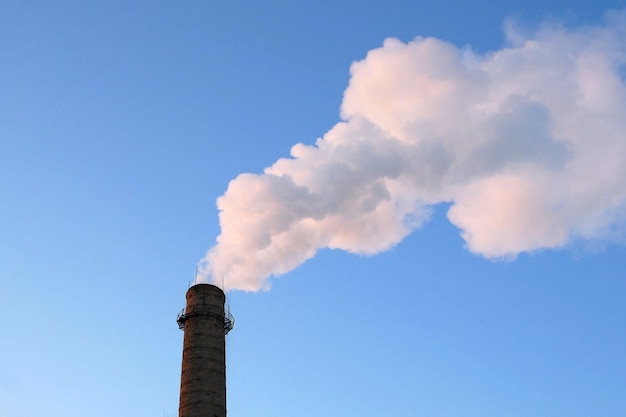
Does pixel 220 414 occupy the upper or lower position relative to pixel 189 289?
lower

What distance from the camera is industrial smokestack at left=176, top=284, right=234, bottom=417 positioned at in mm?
35625

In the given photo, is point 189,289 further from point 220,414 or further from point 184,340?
point 220,414

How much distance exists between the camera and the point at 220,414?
35.6m

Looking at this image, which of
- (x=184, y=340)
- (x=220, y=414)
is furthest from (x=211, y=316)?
(x=220, y=414)

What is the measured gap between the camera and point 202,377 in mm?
36188

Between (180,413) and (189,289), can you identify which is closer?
(180,413)

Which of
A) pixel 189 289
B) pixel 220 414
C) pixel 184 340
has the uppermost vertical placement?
pixel 189 289

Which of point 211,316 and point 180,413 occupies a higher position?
point 211,316

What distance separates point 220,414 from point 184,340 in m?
4.47

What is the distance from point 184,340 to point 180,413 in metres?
3.89

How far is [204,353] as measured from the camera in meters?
37.0

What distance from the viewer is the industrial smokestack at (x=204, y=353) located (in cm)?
3562

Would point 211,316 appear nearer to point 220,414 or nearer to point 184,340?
point 184,340

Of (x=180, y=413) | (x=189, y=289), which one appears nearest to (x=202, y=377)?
(x=180, y=413)
